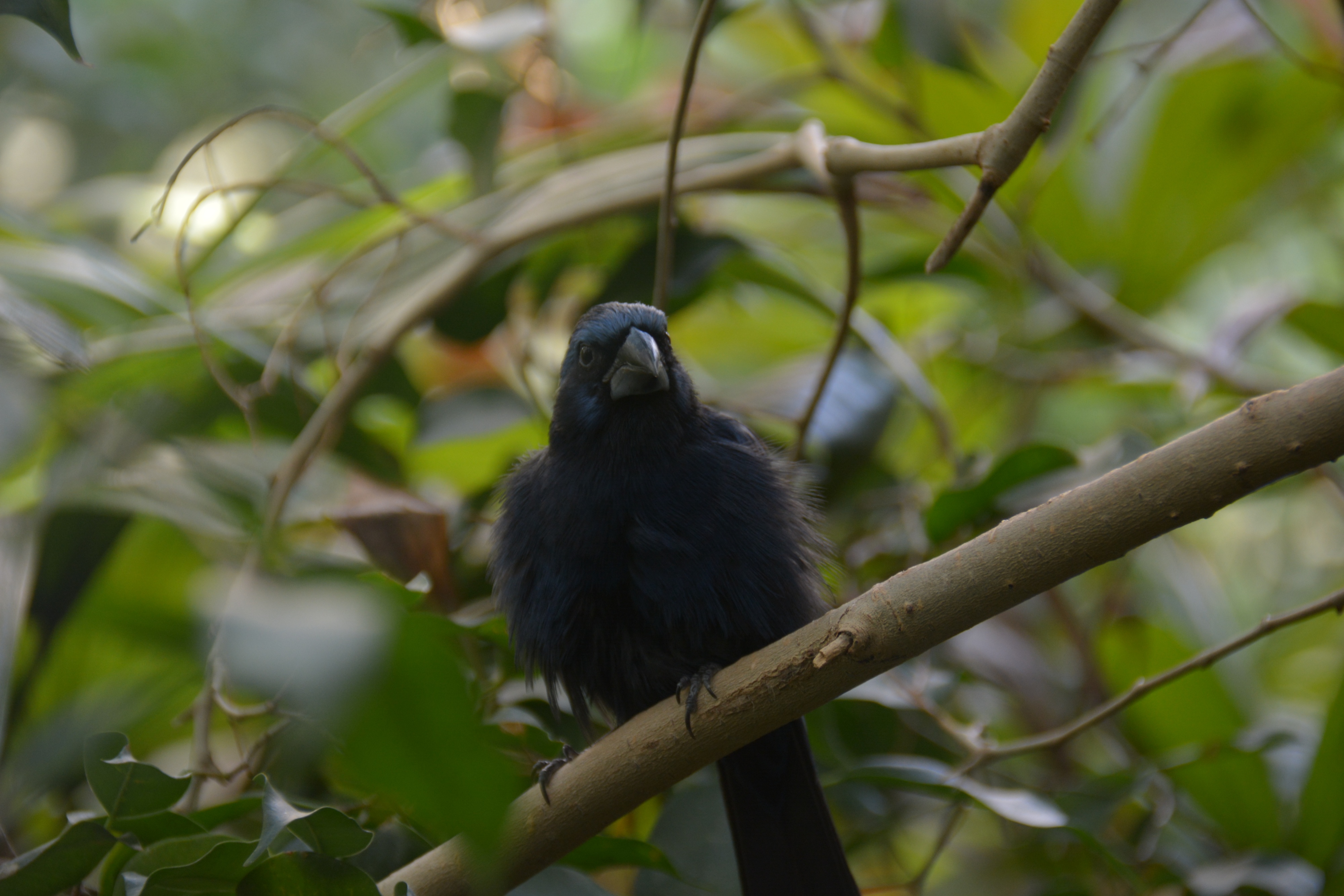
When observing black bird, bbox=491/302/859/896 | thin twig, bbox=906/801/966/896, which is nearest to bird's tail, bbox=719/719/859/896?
black bird, bbox=491/302/859/896

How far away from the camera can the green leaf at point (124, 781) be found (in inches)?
58.2

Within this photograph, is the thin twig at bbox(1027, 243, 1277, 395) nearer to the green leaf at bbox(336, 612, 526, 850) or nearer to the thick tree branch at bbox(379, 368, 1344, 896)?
the thick tree branch at bbox(379, 368, 1344, 896)

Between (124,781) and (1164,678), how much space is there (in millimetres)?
1613

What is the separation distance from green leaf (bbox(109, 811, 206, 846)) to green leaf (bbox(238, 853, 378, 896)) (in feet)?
0.61

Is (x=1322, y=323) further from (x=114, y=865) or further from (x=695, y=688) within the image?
(x=114, y=865)

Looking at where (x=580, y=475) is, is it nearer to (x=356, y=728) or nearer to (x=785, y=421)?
(x=785, y=421)

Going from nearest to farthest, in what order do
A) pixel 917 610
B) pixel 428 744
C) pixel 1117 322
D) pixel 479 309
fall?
pixel 428 744, pixel 917 610, pixel 479 309, pixel 1117 322

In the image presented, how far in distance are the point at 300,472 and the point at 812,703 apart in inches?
46.6

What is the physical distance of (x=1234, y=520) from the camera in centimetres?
452

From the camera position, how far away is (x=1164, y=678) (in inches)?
66.7

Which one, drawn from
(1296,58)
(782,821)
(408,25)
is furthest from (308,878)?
(1296,58)

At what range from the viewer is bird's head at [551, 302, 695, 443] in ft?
6.55

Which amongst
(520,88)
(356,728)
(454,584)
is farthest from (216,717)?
(356,728)

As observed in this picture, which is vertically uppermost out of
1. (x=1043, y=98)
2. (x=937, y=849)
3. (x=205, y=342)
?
(x=205, y=342)
